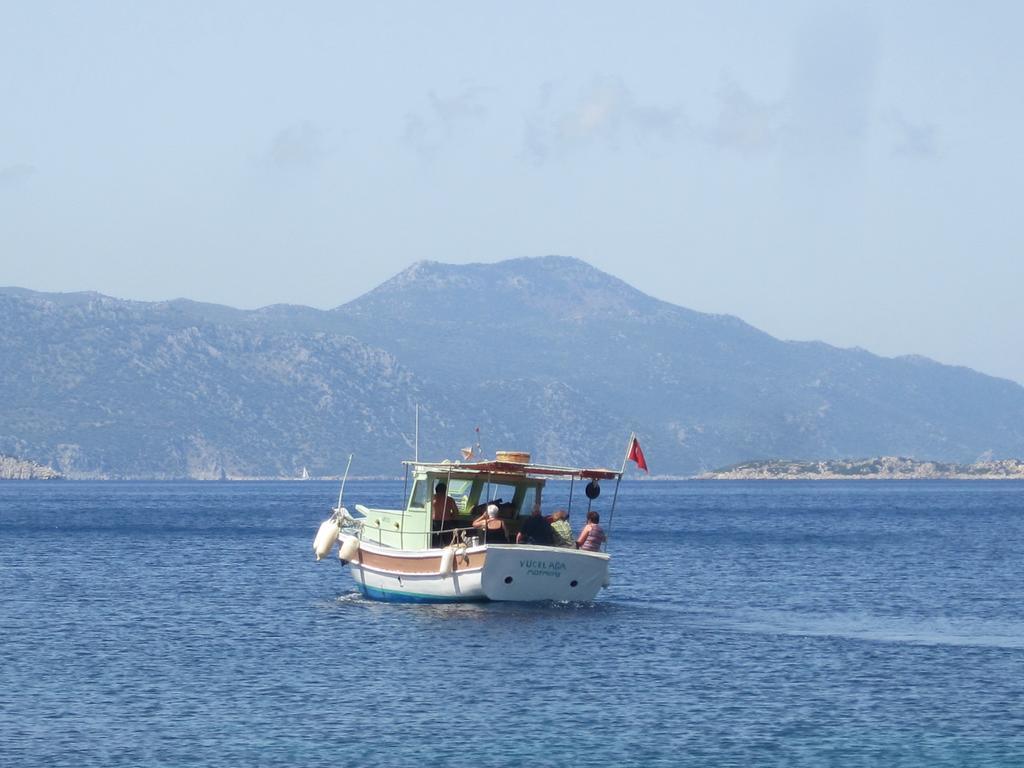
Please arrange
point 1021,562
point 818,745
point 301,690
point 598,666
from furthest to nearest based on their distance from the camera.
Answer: point 1021,562 < point 598,666 < point 301,690 < point 818,745

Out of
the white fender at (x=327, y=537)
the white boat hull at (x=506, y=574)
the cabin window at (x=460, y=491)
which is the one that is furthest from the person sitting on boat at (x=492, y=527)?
the white fender at (x=327, y=537)

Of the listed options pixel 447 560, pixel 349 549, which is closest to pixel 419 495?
pixel 447 560

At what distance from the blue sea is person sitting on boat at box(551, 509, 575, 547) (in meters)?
2.06

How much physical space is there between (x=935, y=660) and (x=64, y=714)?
22318mm

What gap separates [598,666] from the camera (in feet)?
148

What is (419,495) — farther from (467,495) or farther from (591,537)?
(591,537)

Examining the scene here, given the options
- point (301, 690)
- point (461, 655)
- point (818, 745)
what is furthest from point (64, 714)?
point (818, 745)

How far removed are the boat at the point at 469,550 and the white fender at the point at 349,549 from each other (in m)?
0.03

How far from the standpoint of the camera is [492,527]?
178 feet

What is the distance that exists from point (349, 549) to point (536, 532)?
8392 mm

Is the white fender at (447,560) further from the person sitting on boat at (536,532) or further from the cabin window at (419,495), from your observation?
the cabin window at (419,495)

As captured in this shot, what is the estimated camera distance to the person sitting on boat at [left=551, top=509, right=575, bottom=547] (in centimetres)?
5581

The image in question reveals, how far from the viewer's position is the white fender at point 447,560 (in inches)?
2138

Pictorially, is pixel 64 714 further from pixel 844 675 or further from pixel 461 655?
pixel 844 675
